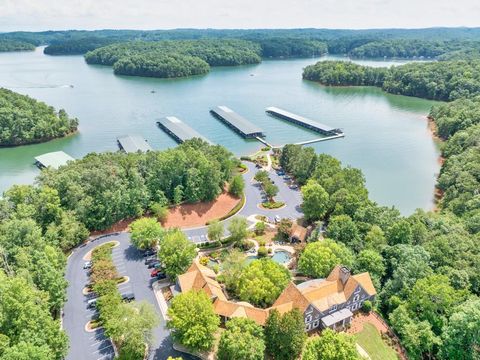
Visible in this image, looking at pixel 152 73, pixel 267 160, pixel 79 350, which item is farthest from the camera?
pixel 152 73

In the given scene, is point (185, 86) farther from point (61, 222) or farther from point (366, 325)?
point (366, 325)

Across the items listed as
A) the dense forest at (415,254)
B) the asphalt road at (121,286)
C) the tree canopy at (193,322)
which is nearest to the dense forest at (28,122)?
the asphalt road at (121,286)

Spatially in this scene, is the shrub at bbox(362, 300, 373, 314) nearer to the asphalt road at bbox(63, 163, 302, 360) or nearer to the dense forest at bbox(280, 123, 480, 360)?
the dense forest at bbox(280, 123, 480, 360)

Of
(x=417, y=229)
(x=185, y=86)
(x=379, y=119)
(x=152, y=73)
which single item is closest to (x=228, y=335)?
(x=417, y=229)

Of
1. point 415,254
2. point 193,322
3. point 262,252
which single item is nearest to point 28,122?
point 262,252

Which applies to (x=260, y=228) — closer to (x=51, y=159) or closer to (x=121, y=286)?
(x=121, y=286)

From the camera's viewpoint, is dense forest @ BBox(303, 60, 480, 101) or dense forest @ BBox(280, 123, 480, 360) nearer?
dense forest @ BBox(280, 123, 480, 360)

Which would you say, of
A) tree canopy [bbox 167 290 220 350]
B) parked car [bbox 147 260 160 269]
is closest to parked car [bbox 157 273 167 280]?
parked car [bbox 147 260 160 269]
